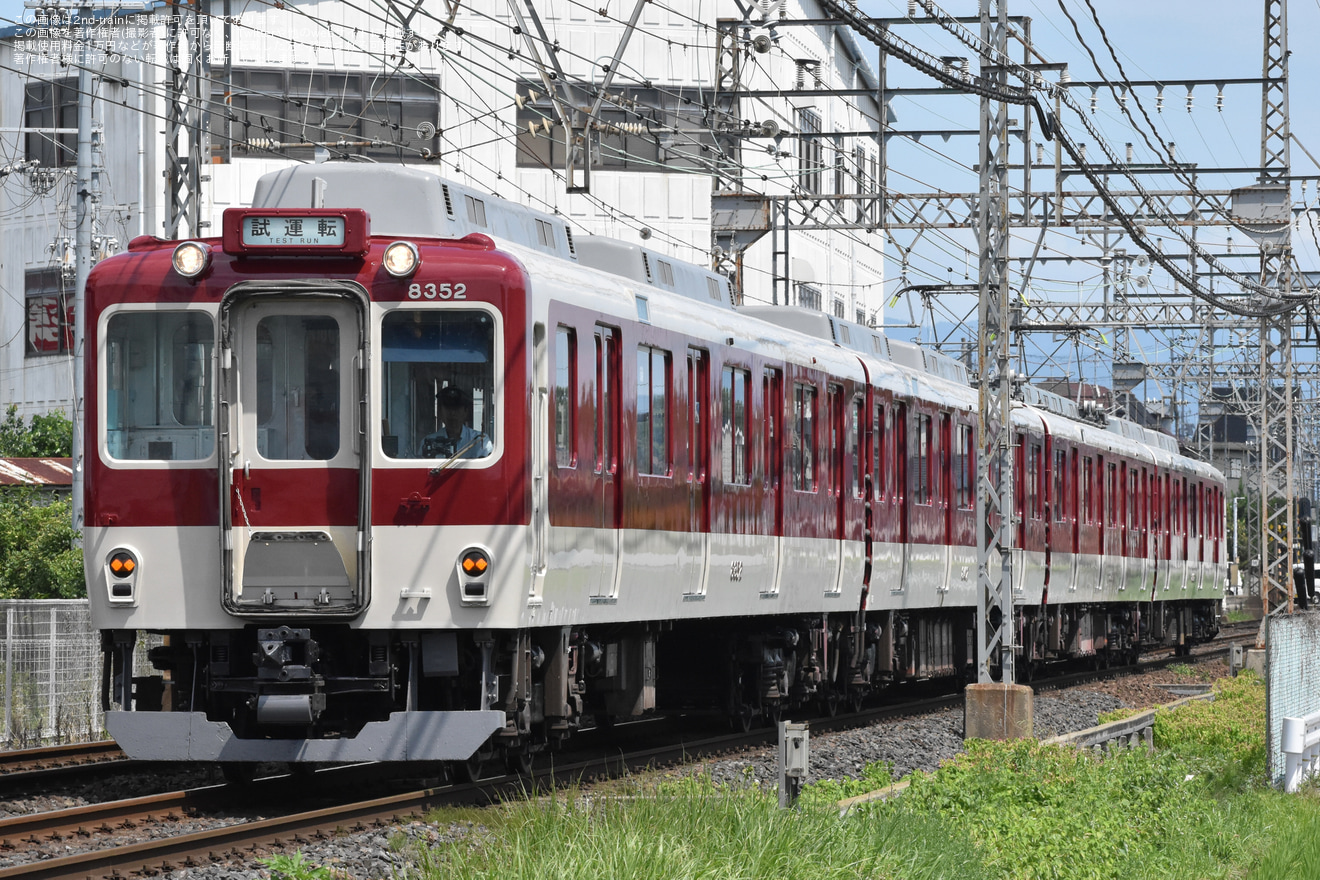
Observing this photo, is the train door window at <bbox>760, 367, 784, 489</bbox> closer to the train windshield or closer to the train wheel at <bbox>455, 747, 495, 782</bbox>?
the train wheel at <bbox>455, 747, 495, 782</bbox>

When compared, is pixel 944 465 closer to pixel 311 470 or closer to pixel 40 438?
pixel 311 470

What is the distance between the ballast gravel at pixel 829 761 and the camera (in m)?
9.32

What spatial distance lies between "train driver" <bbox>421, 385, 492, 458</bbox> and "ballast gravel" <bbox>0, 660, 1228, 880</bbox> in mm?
2303

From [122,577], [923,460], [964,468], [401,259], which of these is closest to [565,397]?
[401,259]

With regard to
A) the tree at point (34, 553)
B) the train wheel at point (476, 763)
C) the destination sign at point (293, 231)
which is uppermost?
the destination sign at point (293, 231)

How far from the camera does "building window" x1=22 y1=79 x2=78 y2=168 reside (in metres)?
42.9

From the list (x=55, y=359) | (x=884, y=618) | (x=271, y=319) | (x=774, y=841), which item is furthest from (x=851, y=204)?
Result: (x=774, y=841)

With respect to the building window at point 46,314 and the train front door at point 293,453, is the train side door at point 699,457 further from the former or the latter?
the building window at point 46,314

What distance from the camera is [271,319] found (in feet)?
38.3

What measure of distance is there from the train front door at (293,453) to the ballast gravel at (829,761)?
1.50 metres

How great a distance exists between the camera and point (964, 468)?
893 inches

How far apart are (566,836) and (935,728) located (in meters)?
11.4

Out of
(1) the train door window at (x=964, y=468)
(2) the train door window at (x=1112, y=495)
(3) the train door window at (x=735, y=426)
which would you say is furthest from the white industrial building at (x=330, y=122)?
(3) the train door window at (x=735, y=426)

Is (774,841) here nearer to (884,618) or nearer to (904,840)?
(904,840)
